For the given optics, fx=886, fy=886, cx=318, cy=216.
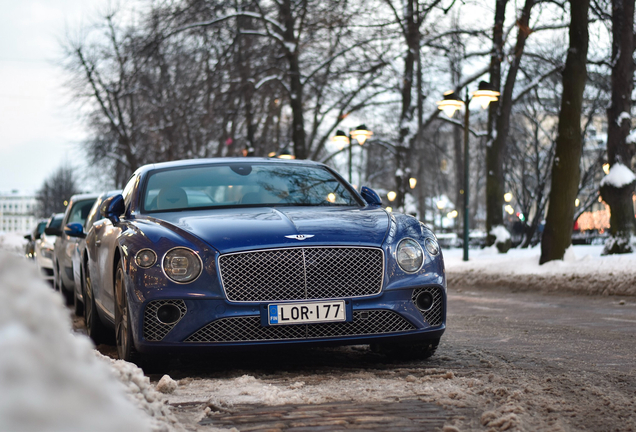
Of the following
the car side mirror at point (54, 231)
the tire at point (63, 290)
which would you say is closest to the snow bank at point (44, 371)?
the car side mirror at point (54, 231)

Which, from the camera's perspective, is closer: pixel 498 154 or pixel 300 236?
pixel 300 236

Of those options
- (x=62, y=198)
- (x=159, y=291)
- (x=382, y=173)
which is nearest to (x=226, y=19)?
(x=159, y=291)

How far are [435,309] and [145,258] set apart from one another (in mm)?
1911

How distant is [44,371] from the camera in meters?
1.58

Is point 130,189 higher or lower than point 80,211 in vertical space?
higher

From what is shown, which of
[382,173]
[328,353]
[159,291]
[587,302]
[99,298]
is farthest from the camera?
[382,173]

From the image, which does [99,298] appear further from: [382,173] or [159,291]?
[382,173]

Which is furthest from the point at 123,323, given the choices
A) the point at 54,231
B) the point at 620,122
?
the point at 620,122

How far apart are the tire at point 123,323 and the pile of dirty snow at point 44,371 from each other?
3.65m

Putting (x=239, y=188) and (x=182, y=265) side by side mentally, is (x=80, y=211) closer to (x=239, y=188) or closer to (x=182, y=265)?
(x=239, y=188)

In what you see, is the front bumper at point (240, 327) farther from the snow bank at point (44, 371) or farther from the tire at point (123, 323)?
the snow bank at point (44, 371)

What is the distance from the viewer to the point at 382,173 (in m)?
62.3

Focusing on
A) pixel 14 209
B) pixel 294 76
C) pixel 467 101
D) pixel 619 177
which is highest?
pixel 294 76

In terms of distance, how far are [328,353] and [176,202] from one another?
62.7 inches
